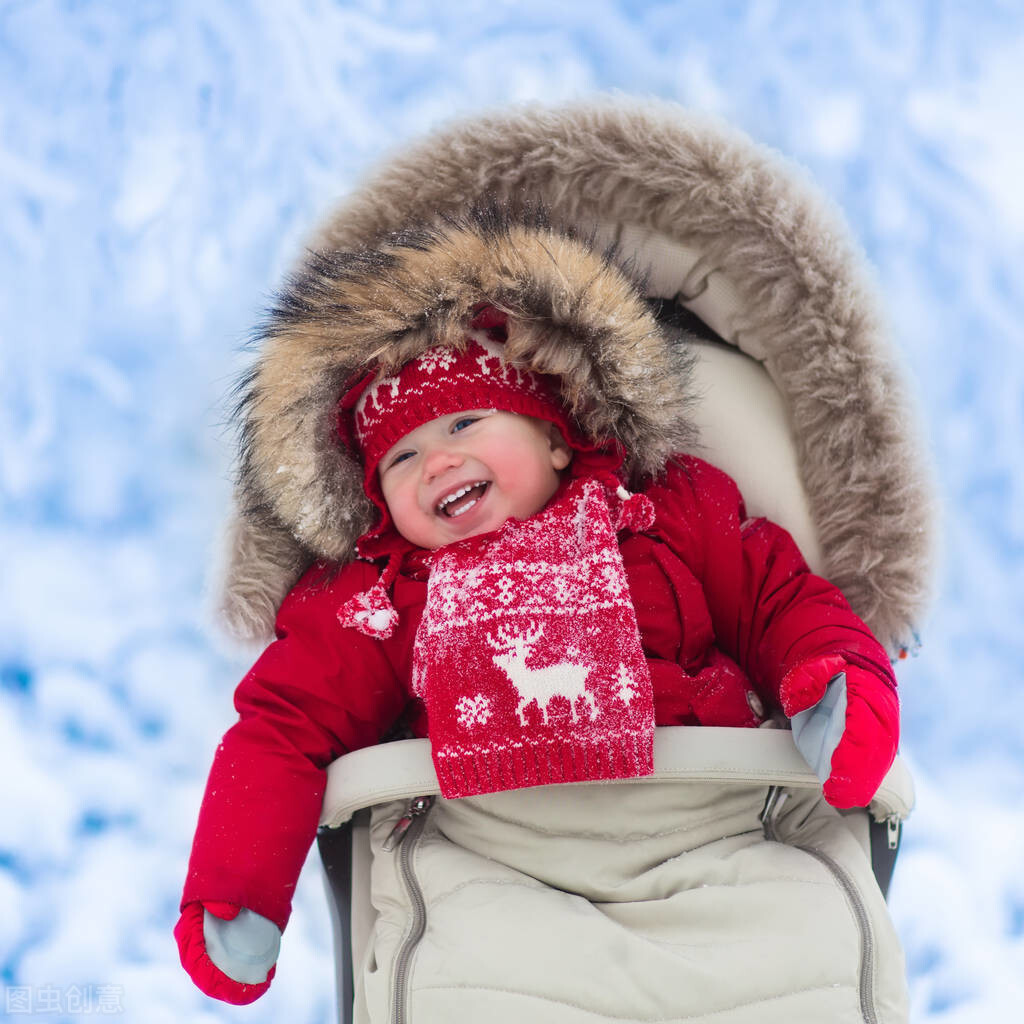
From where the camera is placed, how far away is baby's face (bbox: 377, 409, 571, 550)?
1195mm

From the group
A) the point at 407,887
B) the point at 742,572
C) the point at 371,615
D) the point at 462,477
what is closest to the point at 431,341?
the point at 462,477

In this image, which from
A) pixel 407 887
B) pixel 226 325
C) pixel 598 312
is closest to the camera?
pixel 407 887

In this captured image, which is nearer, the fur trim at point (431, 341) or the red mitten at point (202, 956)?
the red mitten at point (202, 956)

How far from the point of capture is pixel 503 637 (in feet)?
3.62

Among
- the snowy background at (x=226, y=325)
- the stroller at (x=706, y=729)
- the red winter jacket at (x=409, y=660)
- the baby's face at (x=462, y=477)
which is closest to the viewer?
the stroller at (x=706, y=729)

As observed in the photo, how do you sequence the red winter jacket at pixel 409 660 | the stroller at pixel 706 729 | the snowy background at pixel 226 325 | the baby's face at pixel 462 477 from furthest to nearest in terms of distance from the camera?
the snowy background at pixel 226 325
the baby's face at pixel 462 477
the red winter jacket at pixel 409 660
the stroller at pixel 706 729

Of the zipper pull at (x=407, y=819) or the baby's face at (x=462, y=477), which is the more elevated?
the baby's face at (x=462, y=477)

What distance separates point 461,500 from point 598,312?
10.4 inches

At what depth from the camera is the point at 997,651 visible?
1.92 meters

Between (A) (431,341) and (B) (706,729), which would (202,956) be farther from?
(A) (431,341)

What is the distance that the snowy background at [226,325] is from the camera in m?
1.67

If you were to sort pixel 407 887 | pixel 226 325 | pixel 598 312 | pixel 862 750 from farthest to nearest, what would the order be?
pixel 226 325, pixel 598 312, pixel 407 887, pixel 862 750

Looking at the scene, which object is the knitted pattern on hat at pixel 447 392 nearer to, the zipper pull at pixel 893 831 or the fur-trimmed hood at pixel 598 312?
the fur-trimmed hood at pixel 598 312

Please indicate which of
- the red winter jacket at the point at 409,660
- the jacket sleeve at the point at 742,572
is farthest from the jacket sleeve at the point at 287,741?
the jacket sleeve at the point at 742,572
